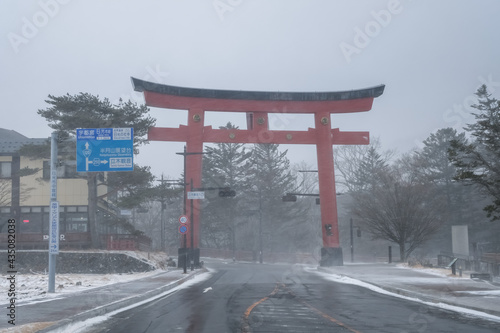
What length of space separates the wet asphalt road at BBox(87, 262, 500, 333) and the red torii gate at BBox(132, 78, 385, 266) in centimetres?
2015

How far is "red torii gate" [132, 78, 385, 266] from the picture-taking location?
123ft

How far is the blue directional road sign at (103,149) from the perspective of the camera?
70.8ft

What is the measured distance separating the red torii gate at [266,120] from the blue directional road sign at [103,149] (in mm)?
14367

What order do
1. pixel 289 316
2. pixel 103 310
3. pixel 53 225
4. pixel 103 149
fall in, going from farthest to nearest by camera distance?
pixel 103 149 < pixel 53 225 < pixel 103 310 < pixel 289 316

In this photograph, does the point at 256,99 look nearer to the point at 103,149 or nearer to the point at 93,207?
the point at 93,207

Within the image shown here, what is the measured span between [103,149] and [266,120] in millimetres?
18283

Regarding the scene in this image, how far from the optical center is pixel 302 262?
2630 inches

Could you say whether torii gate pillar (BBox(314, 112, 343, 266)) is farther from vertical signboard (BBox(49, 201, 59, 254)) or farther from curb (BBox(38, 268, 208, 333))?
vertical signboard (BBox(49, 201, 59, 254))

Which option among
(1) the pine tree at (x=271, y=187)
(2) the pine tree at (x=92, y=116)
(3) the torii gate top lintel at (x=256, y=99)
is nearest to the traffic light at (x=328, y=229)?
(3) the torii gate top lintel at (x=256, y=99)

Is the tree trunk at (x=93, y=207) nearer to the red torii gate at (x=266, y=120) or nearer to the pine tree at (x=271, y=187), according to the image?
the red torii gate at (x=266, y=120)

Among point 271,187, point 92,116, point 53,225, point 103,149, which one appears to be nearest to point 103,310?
point 53,225

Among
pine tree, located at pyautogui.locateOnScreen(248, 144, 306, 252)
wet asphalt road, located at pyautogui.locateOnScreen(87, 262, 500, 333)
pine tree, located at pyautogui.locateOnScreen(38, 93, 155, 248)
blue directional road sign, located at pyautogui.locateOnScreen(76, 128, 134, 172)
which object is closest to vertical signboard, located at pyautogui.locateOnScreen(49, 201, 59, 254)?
blue directional road sign, located at pyautogui.locateOnScreen(76, 128, 134, 172)

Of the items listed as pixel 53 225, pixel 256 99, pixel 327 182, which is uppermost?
pixel 256 99

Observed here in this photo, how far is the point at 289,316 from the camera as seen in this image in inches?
503
